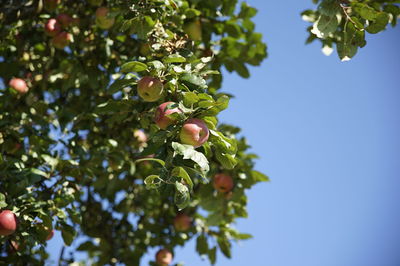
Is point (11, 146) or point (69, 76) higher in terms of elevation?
point (69, 76)

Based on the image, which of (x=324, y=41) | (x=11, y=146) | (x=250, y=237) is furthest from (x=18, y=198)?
(x=324, y=41)

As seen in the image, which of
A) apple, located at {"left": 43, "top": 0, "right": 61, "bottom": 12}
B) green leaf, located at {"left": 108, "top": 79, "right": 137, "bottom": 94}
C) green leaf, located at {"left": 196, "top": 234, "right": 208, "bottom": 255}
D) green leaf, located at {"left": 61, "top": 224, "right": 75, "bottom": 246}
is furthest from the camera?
green leaf, located at {"left": 196, "top": 234, "right": 208, "bottom": 255}

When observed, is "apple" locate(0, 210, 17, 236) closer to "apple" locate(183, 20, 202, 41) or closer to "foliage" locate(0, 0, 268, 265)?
"foliage" locate(0, 0, 268, 265)

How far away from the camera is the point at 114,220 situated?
4023 millimetres

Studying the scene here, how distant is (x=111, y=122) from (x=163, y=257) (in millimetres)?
1476

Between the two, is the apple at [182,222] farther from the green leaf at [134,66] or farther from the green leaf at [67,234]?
the green leaf at [134,66]

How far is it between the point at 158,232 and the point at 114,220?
462 mm

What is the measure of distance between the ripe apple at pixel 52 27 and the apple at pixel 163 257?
1.85 metres

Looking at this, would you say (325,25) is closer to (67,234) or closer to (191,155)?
(191,155)

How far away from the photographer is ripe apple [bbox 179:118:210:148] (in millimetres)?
1824

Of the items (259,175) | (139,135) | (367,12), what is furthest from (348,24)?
(139,135)

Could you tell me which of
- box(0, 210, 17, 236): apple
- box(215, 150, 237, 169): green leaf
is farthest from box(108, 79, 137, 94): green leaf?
box(0, 210, 17, 236): apple

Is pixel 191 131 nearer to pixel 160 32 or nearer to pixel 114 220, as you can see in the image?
pixel 160 32

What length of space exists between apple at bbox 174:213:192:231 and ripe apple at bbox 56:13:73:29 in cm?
170
